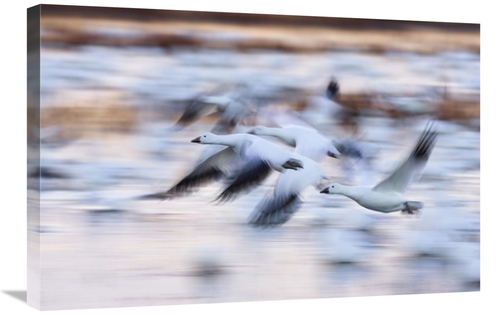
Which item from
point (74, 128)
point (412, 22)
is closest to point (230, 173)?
point (74, 128)

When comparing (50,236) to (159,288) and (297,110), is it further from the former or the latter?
(297,110)

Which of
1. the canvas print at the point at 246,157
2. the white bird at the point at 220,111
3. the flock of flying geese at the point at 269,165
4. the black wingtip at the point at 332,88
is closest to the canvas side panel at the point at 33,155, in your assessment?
the canvas print at the point at 246,157

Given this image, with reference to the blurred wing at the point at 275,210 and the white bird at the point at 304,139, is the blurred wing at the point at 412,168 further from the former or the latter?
the blurred wing at the point at 275,210

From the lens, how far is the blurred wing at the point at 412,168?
9.05 meters

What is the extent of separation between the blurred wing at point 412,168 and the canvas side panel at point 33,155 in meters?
2.39

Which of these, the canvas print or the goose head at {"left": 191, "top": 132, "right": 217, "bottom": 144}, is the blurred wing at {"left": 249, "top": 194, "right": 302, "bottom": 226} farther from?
the goose head at {"left": 191, "top": 132, "right": 217, "bottom": 144}

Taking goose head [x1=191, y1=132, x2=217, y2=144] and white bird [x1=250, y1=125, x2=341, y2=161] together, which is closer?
goose head [x1=191, y1=132, x2=217, y2=144]

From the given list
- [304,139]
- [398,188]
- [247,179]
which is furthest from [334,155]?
[247,179]

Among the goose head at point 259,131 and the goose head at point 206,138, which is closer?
the goose head at point 206,138

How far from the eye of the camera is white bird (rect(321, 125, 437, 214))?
29.5 feet

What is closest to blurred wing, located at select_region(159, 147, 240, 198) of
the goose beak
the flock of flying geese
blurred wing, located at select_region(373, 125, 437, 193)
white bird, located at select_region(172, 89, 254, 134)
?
the flock of flying geese

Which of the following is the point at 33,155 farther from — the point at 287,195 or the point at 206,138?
the point at 287,195

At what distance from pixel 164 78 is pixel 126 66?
10.7 inches

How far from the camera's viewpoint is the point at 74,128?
8273 mm
